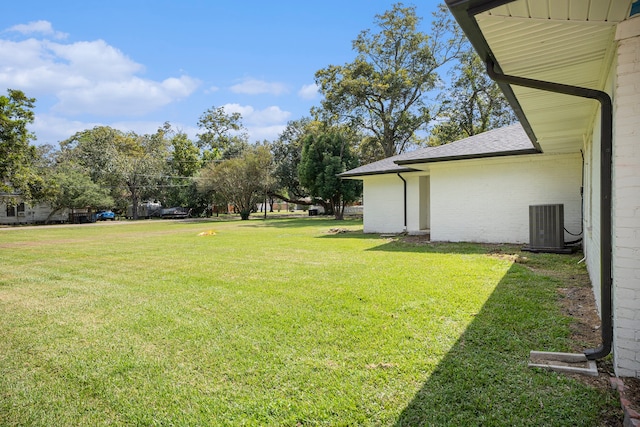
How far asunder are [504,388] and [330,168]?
23.6 meters

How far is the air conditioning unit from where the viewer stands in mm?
8297

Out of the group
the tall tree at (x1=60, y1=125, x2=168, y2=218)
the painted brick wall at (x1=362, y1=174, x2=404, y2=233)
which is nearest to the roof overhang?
the painted brick wall at (x1=362, y1=174, x2=404, y2=233)

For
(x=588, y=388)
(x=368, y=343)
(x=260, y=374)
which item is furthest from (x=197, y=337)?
(x=588, y=388)

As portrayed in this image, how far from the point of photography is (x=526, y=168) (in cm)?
995

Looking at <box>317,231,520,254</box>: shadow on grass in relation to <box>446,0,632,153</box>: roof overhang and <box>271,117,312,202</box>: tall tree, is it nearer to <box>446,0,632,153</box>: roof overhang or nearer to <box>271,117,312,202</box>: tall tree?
<box>446,0,632,153</box>: roof overhang

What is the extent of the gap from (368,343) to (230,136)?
51022mm

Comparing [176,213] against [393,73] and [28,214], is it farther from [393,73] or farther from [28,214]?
[393,73]

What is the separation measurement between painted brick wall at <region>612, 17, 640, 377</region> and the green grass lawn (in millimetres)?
460

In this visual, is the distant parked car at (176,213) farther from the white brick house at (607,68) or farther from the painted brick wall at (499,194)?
the white brick house at (607,68)

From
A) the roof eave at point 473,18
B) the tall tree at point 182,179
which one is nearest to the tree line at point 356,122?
the tall tree at point 182,179

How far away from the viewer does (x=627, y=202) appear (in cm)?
252

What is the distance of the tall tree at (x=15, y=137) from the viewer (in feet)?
73.1

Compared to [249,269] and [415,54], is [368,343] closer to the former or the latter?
[249,269]

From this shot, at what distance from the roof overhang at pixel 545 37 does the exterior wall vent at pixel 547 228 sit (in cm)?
473
